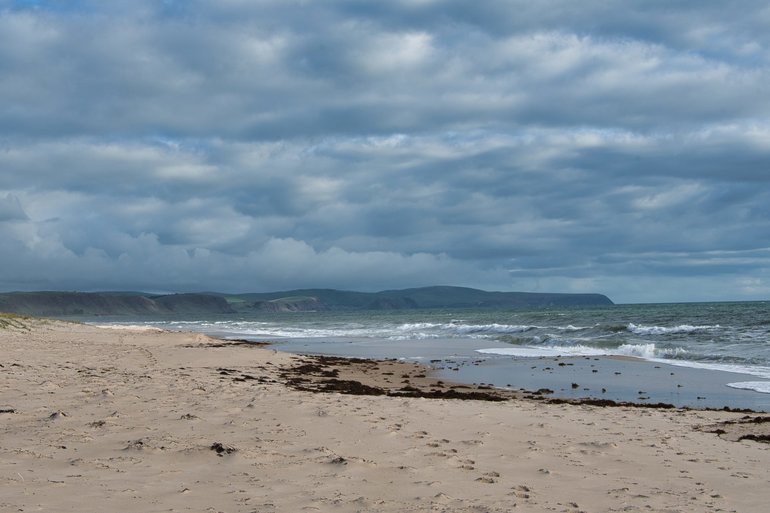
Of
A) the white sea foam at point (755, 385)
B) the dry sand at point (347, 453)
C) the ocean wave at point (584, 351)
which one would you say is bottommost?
the ocean wave at point (584, 351)

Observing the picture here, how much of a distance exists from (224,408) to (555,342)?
91.9 ft

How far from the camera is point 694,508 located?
5875mm

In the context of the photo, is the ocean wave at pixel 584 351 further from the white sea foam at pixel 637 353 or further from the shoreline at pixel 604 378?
the shoreline at pixel 604 378

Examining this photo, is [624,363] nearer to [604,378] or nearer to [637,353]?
[637,353]

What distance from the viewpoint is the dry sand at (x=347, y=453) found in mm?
5781

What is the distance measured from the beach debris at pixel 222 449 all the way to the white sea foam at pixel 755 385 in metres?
13.5

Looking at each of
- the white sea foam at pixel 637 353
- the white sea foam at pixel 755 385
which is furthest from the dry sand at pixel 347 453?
the white sea foam at pixel 637 353

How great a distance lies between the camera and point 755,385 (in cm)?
1648

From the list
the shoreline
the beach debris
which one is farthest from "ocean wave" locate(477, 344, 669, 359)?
the beach debris

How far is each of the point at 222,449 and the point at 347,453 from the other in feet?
4.54

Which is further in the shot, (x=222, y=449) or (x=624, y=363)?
(x=624, y=363)

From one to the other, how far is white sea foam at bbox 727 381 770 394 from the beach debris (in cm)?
1345

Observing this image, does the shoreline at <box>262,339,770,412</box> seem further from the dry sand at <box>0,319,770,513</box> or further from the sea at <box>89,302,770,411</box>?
the dry sand at <box>0,319,770,513</box>

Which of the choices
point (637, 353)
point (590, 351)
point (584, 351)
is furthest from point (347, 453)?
point (584, 351)
